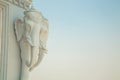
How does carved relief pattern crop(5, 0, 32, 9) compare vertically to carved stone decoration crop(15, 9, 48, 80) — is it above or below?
above

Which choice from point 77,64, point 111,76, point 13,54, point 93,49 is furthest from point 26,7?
point 111,76

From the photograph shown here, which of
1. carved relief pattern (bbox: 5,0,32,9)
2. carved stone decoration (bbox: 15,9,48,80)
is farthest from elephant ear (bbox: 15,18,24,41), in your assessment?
carved relief pattern (bbox: 5,0,32,9)

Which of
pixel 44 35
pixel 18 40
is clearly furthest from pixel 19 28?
pixel 44 35

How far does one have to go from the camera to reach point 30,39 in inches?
88.0

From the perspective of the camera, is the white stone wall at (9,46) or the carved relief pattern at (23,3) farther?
the carved relief pattern at (23,3)

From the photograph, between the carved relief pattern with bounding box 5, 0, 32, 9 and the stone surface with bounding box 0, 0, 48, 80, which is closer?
the stone surface with bounding box 0, 0, 48, 80

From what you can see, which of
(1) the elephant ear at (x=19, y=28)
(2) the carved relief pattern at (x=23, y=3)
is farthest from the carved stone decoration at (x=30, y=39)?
(2) the carved relief pattern at (x=23, y=3)

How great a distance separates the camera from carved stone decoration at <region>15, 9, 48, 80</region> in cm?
224

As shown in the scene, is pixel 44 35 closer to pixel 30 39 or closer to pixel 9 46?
pixel 30 39

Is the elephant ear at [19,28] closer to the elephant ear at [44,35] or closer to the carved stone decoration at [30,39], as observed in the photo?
the carved stone decoration at [30,39]

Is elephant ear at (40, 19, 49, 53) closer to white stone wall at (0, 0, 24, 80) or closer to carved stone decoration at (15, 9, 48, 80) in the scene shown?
carved stone decoration at (15, 9, 48, 80)

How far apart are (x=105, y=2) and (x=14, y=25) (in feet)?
7.35

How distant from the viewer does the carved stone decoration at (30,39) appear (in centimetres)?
224

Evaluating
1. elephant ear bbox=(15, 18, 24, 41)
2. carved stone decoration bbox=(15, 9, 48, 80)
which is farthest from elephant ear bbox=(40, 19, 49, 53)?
elephant ear bbox=(15, 18, 24, 41)
